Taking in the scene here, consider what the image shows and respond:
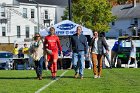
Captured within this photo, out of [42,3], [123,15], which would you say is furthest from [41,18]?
[123,15]

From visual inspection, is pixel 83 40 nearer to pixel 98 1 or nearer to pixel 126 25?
pixel 98 1

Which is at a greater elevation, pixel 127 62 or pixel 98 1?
pixel 98 1

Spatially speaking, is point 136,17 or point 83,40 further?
point 136,17

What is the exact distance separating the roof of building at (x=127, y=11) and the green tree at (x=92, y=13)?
15730 mm

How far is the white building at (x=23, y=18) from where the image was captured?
6950 centimetres

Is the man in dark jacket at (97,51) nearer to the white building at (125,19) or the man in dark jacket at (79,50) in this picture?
the man in dark jacket at (79,50)

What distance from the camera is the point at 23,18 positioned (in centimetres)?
7181

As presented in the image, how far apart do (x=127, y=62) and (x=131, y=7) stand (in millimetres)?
59022

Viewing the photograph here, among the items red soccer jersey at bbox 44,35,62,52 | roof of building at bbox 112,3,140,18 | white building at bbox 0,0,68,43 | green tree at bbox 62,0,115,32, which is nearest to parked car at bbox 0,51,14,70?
red soccer jersey at bbox 44,35,62,52

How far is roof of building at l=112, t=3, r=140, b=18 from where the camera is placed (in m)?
86.6

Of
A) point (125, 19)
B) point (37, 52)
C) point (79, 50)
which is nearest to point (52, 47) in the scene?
point (37, 52)

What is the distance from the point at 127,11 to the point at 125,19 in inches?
62.2

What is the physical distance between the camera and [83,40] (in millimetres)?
18172

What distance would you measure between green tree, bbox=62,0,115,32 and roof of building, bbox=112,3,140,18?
15.7 m
